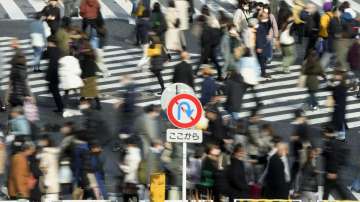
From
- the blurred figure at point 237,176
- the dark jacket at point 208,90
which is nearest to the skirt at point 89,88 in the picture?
the dark jacket at point 208,90

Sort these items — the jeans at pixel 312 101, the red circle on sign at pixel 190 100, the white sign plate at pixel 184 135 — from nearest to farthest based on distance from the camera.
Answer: the white sign plate at pixel 184 135 → the red circle on sign at pixel 190 100 → the jeans at pixel 312 101

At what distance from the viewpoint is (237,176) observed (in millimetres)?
18875

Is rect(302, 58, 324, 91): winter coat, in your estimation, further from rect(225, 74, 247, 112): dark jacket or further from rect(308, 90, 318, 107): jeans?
rect(225, 74, 247, 112): dark jacket

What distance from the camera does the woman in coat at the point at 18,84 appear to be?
23.9m

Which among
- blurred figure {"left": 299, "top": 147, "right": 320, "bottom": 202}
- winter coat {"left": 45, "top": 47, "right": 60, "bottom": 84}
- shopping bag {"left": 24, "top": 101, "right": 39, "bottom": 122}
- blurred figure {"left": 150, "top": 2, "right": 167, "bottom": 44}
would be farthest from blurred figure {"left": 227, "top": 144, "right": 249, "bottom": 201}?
blurred figure {"left": 150, "top": 2, "right": 167, "bottom": 44}

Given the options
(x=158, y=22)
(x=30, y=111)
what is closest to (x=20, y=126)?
(x=30, y=111)

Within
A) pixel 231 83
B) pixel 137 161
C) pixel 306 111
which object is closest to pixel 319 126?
pixel 306 111

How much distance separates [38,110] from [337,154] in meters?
7.87

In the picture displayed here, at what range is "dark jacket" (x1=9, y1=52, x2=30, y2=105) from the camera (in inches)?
940

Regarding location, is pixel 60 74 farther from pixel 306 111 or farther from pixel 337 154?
pixel 337 154

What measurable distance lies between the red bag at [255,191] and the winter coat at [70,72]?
6164mm

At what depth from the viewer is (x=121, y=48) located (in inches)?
1214

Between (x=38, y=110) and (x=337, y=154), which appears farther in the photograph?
(x=38, y=110)

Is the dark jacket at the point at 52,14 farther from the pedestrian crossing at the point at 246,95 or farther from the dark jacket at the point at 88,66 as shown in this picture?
the dark jacket at the point at 88,66
